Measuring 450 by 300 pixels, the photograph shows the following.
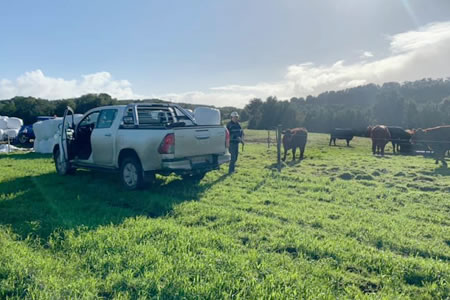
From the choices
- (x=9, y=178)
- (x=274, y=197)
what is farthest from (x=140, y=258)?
(x=9, y=178)

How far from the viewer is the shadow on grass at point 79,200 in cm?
Result: 489

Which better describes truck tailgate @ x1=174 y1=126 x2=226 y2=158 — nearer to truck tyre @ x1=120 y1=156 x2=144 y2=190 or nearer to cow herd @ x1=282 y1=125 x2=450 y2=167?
truck tyre @ x1=120 y1=156 x2=144 y2=190

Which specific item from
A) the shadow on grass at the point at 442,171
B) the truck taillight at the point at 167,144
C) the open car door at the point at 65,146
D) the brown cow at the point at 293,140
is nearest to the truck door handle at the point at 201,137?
the truck taillight at the point at 167,144

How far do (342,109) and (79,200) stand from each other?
210ft

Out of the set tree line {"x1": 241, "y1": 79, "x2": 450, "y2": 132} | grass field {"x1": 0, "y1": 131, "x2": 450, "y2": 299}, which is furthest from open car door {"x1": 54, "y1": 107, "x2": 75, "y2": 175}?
tree line {"x1": 241, "y1": 79, "x2": 450, "y2": 132}

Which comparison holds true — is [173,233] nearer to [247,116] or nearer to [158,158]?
[158,158]

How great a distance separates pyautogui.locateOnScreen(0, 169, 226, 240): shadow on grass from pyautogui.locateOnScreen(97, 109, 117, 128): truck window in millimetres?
1490

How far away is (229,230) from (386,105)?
6678 cm

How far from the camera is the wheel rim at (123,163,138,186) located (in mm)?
6922

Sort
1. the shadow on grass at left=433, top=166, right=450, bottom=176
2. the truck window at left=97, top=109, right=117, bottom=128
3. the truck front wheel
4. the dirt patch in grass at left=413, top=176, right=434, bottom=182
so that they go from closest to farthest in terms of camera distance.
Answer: the truck window at left=97, top=109, right=117, bottom=128
the dirt patch in grass at left=413, top=176, right=434, bottom=182
the shadow on grass at left=433, top=166, right=450, bottom=176
the truck front wheel

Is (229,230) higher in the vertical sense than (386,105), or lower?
lower

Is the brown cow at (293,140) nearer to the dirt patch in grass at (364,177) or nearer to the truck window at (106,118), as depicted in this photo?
the dirt patch in grass at (364,177)

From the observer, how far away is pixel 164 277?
3172 mm

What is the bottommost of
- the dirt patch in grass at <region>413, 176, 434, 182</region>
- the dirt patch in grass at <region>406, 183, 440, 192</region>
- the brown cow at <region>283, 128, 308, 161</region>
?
the dirt patch in grass at <region>406, 183, 440, 192</region>
